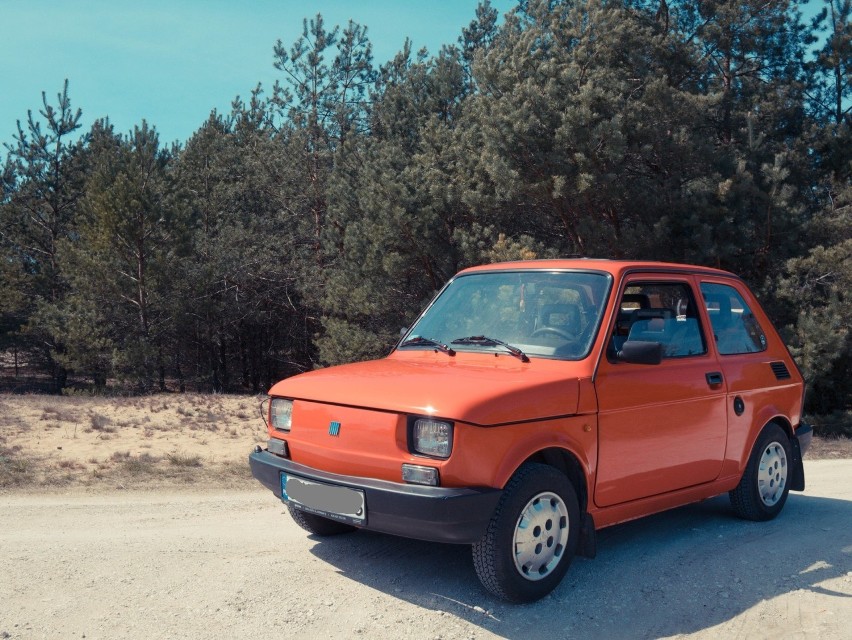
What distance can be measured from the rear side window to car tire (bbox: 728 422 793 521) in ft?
2.24

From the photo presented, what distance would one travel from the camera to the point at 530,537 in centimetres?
442

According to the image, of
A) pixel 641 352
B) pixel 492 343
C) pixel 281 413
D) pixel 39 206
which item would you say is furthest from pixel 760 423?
pixel 39 206

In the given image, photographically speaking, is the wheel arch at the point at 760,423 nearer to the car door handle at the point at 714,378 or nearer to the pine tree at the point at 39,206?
the car door handle at the point at 714,378

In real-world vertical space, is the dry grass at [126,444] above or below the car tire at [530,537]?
below

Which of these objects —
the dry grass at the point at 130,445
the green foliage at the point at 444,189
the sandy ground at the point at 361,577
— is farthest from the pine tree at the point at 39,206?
the sandy ground at the point at 361,577

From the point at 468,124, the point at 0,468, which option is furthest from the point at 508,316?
the point at 468,124

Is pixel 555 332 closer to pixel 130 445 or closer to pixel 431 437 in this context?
pixel 431 437

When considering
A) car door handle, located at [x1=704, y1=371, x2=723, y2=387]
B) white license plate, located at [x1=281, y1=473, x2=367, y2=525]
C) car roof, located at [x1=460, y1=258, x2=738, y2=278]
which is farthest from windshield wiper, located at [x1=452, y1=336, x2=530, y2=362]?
car door handle, located at [x1=704, y1=371, x2=723, y2=387]

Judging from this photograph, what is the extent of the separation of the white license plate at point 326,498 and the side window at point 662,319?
1.91 metres

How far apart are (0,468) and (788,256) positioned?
17398 millimetres

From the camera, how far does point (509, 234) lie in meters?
22.2

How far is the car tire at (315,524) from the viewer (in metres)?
5.52

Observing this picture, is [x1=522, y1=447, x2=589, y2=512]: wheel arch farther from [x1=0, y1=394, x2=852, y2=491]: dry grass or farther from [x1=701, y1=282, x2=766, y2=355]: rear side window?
[x1=0, y1=394, x2=852, y2=491]: dry grass

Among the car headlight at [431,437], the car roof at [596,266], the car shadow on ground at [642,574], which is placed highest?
the car roof at [596,266]
